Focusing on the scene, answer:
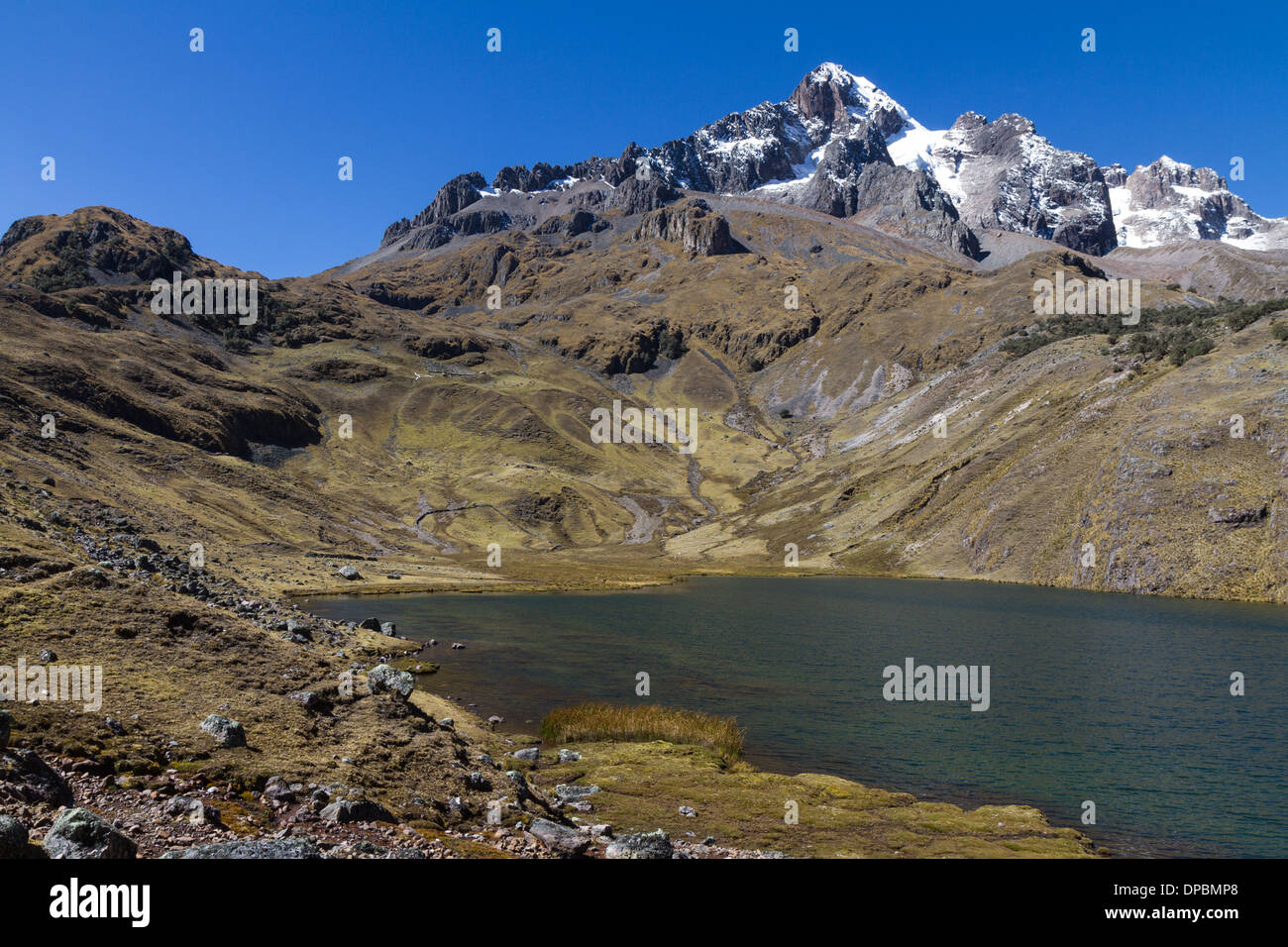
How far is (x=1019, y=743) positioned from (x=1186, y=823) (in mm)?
10711

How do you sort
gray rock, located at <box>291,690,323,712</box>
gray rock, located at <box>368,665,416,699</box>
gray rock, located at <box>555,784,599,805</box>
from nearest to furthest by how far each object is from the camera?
gray rock, located at <box>291,690,323,712</box> < gray rock, located at <box>555,784,599,805</box> < gray rock, located at <box>368,665,416,699</box>

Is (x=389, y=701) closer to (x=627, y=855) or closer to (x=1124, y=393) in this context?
(x=627, y=855)

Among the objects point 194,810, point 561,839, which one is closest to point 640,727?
point 561,839

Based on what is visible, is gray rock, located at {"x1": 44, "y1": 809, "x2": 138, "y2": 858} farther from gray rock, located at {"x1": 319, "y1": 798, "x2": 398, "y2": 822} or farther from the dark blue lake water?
the dark blue lake water

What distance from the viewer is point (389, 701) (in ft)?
87.8

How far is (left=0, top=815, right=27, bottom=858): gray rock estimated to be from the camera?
38.2 feet

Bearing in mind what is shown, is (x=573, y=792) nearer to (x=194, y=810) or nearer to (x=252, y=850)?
(x=194, y=810)

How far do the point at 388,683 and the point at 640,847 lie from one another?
16719 mm

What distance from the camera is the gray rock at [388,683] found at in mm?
28094

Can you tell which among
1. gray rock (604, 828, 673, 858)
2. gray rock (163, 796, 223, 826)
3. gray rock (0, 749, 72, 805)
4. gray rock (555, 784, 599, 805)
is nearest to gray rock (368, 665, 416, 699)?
gray rock (555, 784, 599, 805)

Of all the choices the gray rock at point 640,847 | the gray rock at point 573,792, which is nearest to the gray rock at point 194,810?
the gray rock at point 640,847

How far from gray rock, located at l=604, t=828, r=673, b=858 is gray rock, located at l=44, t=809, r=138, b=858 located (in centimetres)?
1092

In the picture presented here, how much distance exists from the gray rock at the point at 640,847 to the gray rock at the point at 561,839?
781 millimetres
